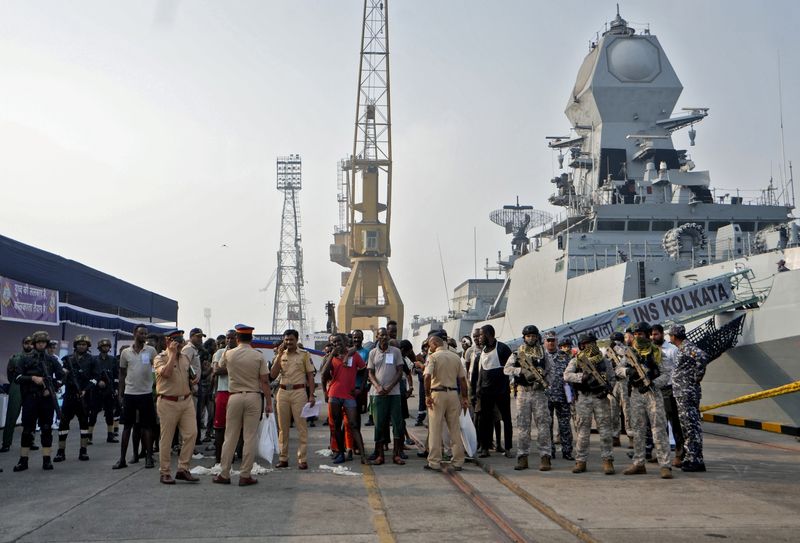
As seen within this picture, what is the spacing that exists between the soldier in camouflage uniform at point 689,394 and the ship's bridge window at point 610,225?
15.2m

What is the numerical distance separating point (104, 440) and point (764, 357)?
Result: 11466 millimetres

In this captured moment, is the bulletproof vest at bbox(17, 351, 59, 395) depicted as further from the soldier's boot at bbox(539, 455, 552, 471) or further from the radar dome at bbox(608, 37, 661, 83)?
the radar dome at bbox(608, 37, 661, 83)

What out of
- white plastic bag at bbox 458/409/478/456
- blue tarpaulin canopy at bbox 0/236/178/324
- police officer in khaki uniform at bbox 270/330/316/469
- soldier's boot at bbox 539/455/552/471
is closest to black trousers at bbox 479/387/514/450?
white plastic bag at bbox 458/409/478/456

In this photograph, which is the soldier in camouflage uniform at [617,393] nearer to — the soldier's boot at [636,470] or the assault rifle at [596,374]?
the assault rifle at [596,374]

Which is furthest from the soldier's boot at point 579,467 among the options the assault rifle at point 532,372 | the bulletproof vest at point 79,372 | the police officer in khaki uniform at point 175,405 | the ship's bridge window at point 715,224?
the ship's bridge window at point 715,224

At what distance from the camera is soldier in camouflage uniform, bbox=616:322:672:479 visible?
761 cm

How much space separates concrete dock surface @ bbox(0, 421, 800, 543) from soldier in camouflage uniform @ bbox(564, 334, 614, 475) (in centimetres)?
22

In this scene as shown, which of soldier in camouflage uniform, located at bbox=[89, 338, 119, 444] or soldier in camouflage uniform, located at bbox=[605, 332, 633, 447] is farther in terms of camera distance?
soldier in camouflage uniform, located at bbox=[89, 338, 119, 444]

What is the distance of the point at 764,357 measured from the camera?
44.4 feet

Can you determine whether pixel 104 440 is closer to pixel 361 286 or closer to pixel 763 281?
pixel 763 281

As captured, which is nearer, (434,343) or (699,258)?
(434,343)

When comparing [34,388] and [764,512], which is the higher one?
[34,388]

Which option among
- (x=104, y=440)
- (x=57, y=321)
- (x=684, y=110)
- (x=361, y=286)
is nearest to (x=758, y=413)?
(x=104, y=440)

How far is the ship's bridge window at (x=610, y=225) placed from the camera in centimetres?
2306
